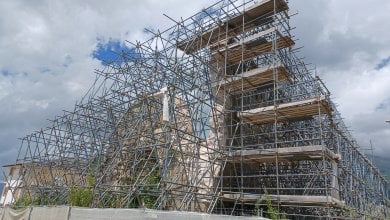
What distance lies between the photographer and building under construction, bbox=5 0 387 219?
13.4 meters

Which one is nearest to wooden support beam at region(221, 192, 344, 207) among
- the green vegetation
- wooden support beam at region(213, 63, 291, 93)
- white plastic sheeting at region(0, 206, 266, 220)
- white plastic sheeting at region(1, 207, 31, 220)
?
wooden support beam at region(213, 63, 291, 93)

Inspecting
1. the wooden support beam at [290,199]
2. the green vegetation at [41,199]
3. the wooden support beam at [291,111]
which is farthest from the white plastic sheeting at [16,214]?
the wooden support beam at [291,111]

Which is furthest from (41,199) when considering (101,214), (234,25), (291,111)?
(234,25)

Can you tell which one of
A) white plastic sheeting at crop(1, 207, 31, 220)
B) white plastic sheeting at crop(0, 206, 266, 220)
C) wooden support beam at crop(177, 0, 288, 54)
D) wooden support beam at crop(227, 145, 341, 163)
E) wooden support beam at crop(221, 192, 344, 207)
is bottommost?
white plastic sheeting at crop(1, 207, 31, 220)

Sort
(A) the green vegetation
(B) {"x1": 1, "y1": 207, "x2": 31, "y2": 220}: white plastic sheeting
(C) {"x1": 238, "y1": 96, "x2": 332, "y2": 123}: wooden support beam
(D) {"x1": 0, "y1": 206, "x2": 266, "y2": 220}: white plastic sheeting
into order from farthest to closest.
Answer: (A) the green vegetation < (C) {"x1": 238, "y1": 96, "x2": 332, "y2": 123}: wooden support beam < (B) {"x1": 1, "y1": 207, "x2": 31, "y2": 220}: white plastic sheeting < (D) {"x1": 0, "y1": 206, "x2": 266, "y2": 220}: white plastic sheeting

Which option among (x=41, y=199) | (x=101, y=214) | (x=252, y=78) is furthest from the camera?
(x=41, y=199)

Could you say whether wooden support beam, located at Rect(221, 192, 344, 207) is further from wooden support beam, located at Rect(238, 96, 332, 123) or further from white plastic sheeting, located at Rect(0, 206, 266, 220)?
white plastic sheeting, located at Rect(0, 206, 266, 220)

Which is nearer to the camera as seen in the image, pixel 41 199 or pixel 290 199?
pixel 290 199

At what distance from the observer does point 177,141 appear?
504 inches

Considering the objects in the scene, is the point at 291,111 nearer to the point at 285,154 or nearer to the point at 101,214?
the point at 285,154

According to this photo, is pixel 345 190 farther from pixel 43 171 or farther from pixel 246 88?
pixel 43 171

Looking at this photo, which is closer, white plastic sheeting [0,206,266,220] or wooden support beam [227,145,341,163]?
white plastic sheeting [0,206,266,220]

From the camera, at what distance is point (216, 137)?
1557cm

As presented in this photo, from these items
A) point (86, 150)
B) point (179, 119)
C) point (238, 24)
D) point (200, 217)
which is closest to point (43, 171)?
point (86, 150)
